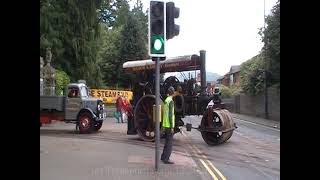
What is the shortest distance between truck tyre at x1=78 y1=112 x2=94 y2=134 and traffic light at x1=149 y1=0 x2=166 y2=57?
11.0 m

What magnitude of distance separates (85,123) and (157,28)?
1129cm

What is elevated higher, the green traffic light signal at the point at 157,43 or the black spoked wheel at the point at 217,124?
the green traffic light signal at the point at 157,43

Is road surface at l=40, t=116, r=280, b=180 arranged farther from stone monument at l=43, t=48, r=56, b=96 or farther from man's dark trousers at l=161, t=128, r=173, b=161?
stone monument at l=43, t=48, r=56, b=96

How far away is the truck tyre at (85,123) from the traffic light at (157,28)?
11.0 m

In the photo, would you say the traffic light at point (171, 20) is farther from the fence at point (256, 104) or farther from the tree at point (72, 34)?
the fence at point (256, 104)

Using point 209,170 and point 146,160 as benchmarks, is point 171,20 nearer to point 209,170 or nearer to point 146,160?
point 209,170

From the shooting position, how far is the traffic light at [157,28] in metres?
11.5

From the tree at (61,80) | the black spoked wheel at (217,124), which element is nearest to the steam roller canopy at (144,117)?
the black spoked wheel at (217,124)

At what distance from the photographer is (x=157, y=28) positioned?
1155cm

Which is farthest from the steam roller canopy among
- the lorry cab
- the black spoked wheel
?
the lorry cab

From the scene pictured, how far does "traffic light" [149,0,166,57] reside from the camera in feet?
37.8

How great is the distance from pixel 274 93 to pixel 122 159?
95.2ft
